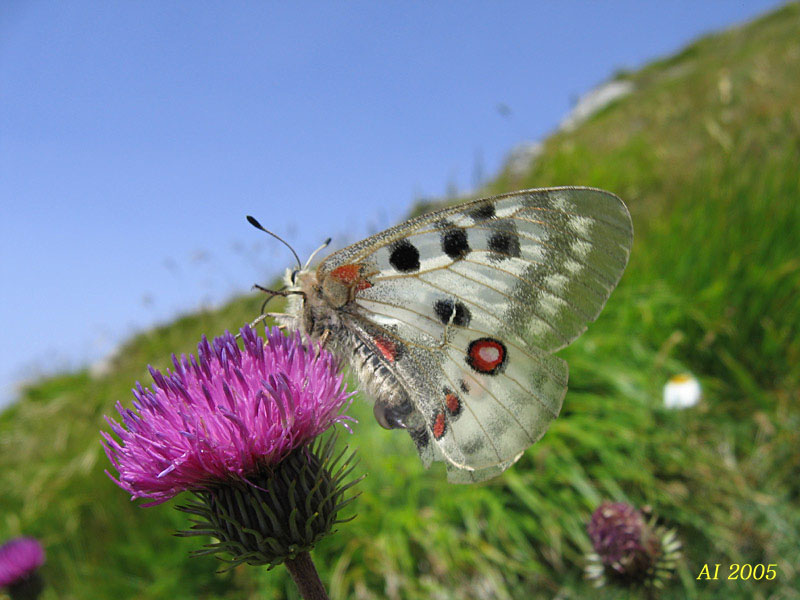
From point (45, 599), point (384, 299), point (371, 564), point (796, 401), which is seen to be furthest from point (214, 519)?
point (45, 599)

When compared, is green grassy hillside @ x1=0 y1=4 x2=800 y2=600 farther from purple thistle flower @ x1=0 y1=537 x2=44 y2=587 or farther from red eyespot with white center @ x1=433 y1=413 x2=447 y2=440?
red eyespot with white center @ x1=433 y1=413 x2=447 y2=440

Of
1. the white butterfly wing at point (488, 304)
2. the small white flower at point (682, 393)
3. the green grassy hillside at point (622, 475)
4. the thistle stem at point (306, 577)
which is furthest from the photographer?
the small white flower at point (682, 393)

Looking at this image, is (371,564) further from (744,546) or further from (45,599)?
(45,599)

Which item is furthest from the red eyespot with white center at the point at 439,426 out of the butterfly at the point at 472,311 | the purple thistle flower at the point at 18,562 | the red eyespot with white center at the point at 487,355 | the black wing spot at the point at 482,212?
the purple thistle flower at the point at 18,562

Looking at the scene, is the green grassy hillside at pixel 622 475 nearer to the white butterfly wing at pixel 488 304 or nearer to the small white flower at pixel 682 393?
the small white flower at pixel 682 393

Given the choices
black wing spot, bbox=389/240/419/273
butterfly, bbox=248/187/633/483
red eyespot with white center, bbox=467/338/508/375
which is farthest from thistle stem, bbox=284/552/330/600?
black wing spot, bbox=389/240/419/273

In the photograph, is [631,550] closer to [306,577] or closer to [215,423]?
[306,577]

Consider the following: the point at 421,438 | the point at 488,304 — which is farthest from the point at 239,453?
the point at 488,304
